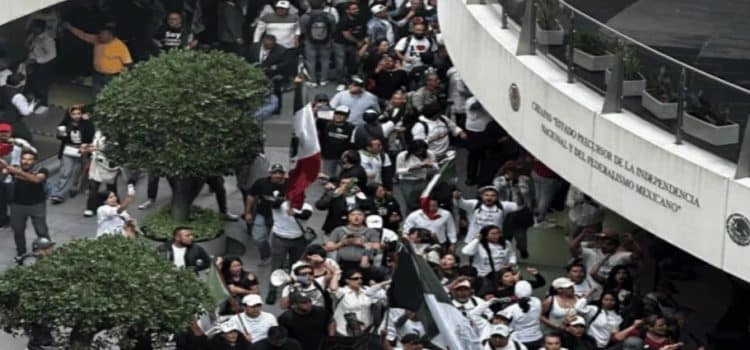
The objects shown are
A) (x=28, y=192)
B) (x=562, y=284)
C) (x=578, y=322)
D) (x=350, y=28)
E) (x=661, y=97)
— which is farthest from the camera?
(x=350, y=28)

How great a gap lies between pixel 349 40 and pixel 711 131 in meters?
11.4

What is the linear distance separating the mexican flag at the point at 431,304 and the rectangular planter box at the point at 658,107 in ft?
7.82

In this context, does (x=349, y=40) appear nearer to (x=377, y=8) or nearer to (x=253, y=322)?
(x=377, y=8)

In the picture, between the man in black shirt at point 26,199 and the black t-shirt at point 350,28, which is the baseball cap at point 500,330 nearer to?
the man in black shirt at point 26,199

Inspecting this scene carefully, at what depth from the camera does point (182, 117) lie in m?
23.0

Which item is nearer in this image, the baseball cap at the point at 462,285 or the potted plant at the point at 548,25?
the baseball cap at the point at 462,285

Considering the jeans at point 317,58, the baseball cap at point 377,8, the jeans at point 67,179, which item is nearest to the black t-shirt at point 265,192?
the jeans at point 67,179

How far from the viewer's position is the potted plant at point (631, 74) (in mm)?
19250

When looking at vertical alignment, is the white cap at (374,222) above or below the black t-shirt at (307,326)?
above

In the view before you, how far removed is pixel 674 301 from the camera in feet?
67.5

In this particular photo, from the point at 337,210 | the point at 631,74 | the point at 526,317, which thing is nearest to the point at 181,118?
the point at 337,210

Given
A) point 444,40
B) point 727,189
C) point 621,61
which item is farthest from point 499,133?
point 727,189

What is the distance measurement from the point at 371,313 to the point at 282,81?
884 centimetres

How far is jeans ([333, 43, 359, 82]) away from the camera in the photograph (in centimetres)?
2900
